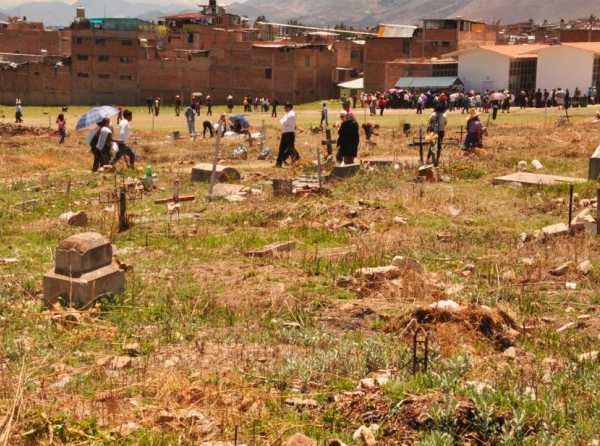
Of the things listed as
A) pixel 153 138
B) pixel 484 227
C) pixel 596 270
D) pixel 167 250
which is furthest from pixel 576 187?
pixel 153 138

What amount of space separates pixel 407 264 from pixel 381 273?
41 centimetres

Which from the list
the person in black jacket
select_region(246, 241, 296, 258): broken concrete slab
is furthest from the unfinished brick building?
select_region(246, 241, 296, 258): broken concrete slab

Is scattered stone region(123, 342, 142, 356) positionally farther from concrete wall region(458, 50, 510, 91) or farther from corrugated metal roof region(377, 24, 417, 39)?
corrugated metal roof region(377, 24, 417, 39)

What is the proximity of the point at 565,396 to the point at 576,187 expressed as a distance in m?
9.25

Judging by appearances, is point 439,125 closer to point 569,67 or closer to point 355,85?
point 569,67

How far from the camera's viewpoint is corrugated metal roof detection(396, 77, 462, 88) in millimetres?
53000

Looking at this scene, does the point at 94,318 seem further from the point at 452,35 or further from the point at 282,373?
the point at 452,35

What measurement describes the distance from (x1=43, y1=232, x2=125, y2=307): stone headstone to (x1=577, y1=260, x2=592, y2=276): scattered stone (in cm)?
454

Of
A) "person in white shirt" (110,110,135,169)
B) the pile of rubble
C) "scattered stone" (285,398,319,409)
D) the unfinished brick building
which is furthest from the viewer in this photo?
the unfinished brick building

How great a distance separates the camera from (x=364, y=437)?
5.49m

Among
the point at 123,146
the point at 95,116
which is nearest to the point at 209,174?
the point at 123,146

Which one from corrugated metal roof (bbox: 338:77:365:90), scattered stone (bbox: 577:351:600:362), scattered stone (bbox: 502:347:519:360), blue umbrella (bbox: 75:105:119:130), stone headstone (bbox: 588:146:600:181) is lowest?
scattered stone (bbox: 502:347:519:360)

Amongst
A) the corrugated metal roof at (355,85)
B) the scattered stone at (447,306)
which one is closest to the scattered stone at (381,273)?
the scattered stone at (447,306)

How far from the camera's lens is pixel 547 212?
1347cm
